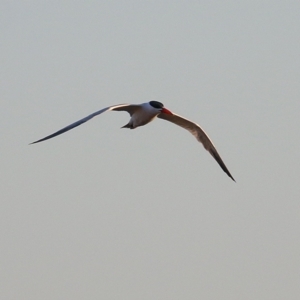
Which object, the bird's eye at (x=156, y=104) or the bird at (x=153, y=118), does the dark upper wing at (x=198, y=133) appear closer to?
the bird at (x=153, y=118)

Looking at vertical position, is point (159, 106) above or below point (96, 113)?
below

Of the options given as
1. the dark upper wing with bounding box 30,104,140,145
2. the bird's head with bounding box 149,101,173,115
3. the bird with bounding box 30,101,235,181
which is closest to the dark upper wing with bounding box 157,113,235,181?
the bird with bounding box 30,101,235,181

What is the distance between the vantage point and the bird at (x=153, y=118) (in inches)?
782

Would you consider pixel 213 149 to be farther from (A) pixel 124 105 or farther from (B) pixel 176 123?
(A) pixel 124 105

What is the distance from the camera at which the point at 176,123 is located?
26.4 meters

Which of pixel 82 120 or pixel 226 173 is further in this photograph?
pixel 226 173

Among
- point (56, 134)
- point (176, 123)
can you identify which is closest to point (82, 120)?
point (56, 134)

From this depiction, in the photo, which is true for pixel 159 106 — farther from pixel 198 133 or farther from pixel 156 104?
pixel 198 133

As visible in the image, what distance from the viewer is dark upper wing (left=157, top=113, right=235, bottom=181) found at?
2619 cm

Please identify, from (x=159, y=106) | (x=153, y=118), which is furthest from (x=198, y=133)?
(x=159, y=106)

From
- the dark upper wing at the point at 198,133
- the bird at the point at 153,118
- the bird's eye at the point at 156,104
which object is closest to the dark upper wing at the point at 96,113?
the bird at the point at 153,118

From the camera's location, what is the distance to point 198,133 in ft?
87.6

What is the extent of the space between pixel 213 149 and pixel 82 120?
822 centimetres

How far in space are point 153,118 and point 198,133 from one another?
3.05m
